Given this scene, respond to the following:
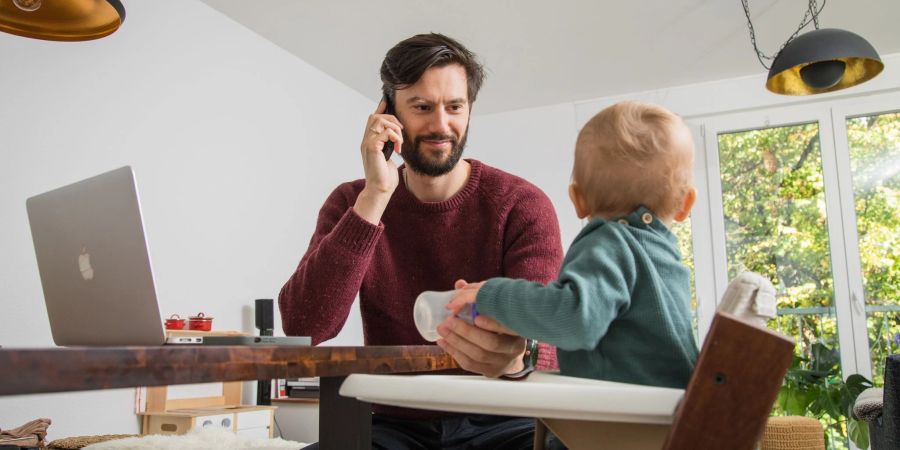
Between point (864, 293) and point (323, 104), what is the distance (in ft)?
12.0

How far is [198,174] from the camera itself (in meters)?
3.65

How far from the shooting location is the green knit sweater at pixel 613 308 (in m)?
0.76

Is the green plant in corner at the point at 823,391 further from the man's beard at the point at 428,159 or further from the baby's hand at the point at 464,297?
the baby's hand at the point at 464,297

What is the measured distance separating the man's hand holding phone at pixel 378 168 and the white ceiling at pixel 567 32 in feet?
7.80

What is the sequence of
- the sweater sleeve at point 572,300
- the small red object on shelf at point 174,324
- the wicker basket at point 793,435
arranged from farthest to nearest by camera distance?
the wicker basket at point 793,435 → the small red object on shelf at point 174,324 → the sweater sleeve at point 572,300

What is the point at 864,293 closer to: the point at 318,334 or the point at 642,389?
the point at 318,334

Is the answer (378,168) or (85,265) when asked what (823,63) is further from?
(85,265)

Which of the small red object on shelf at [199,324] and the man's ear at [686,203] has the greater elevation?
the man's ear at [686,203]

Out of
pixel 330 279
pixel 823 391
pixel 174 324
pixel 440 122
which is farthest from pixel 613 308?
pixel 823 391

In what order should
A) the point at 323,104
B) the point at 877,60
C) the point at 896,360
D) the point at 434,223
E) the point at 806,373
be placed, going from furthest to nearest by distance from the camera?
the point at 323,104 → the point at 806,373 → the point at 877,60 → the point at 896,360 → the point at 434,223

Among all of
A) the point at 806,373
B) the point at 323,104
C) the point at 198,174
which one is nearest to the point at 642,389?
the point at 198,174

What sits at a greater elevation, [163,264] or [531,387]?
[163,264]

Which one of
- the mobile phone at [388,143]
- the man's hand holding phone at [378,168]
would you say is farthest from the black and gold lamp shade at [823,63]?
the man's hand holding phone at [378,168]

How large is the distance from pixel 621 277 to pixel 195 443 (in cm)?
187
